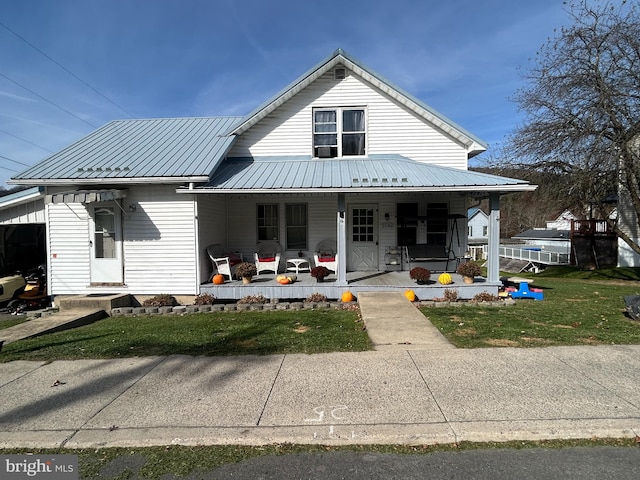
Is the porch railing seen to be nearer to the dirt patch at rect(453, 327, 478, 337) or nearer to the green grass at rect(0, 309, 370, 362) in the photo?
the dirt patch at rect(453, 327, 478, 337)

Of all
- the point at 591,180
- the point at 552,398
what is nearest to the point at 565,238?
the point at 591,180

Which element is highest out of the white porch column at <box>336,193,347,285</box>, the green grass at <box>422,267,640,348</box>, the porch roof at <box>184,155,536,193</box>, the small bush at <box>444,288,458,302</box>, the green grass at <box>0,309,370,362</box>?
the porch roof at <box>184,155,536,193</box>

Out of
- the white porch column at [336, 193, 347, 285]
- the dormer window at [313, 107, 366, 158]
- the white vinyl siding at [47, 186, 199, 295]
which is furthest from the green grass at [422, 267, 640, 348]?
the white vinyl siding at [47, 186, 199, 295]

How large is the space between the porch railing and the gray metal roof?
23.5m

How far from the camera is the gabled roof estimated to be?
36.9ft

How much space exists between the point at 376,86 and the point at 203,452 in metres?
11.1

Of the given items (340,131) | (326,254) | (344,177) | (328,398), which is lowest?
(328,398)

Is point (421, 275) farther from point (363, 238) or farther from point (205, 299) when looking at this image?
point (205, 299)

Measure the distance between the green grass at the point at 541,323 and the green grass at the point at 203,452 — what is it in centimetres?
259

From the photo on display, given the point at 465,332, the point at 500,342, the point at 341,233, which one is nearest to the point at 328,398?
the point at 500,342

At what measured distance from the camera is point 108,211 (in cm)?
1011

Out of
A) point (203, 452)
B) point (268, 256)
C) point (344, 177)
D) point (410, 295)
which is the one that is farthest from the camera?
point (268, 256)

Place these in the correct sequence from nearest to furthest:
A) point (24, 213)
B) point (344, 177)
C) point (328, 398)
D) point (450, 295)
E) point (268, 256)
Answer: point (328, 398) < point (450, 295) < point (344, 177) < point (24, 213) < point (268, 256)

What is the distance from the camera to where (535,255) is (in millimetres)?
27484
